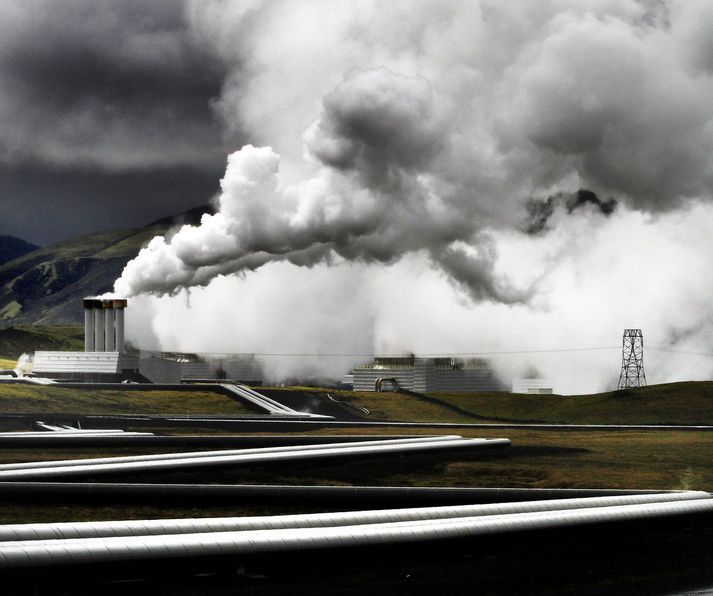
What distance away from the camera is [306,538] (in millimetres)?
30781

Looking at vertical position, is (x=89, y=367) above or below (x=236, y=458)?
above

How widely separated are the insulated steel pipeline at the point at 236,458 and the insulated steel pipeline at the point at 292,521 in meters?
14.3

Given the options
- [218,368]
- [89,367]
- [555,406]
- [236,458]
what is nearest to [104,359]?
[89,367]

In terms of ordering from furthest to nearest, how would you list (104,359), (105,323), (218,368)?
(218,368) < (105,323) < (104,359)

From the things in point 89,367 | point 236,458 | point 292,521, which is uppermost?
point 89,367

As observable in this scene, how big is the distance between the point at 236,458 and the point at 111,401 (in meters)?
50.9

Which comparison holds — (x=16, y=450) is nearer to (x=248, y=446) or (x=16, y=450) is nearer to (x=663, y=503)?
(x=248, y=446)

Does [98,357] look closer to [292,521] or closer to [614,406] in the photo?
[614,406]

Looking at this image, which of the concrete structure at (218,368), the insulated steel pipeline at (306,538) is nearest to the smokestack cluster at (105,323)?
the concrete structure at (218,368)

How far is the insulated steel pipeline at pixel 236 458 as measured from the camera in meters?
45.6

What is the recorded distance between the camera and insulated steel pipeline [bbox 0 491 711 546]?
29.8 metres

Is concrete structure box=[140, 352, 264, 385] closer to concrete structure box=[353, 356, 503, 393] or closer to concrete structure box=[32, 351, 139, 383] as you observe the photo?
concrete structure box=[353, 356, 503, 393]

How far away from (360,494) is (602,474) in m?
14.9

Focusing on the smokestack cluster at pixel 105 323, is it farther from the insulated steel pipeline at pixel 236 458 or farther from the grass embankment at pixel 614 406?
the insulated steel pipeline at pixel 236 458
